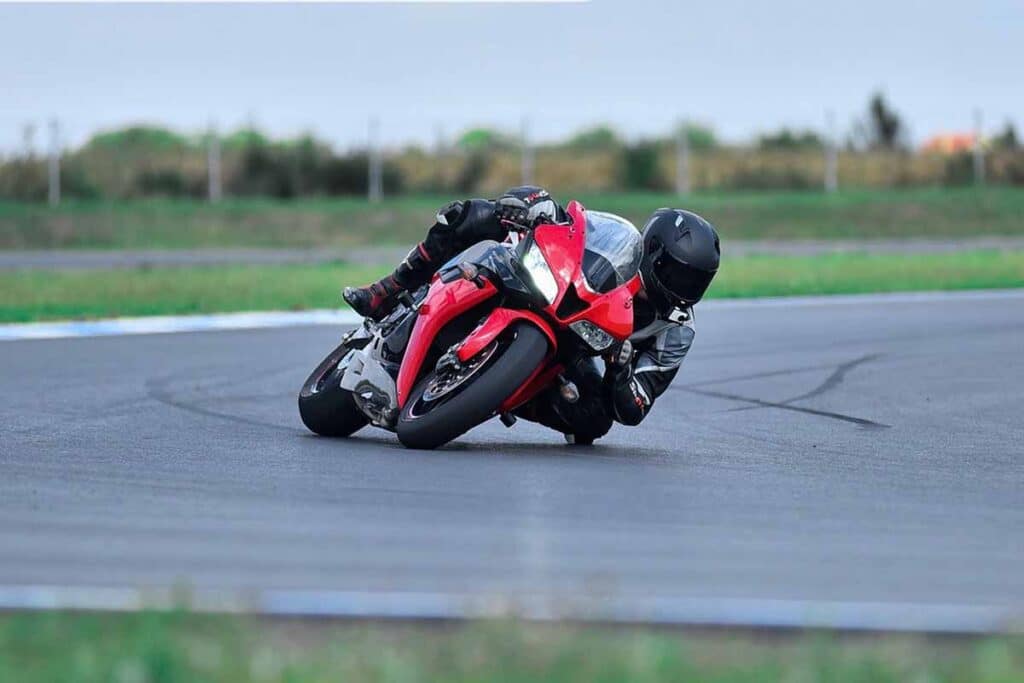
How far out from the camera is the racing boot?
9.40 metres

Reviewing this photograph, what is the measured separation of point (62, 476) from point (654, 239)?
2819mm

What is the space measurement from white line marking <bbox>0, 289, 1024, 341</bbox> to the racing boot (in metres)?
6.74

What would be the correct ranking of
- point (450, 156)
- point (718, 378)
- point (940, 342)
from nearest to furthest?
Result: point (718, 378) → point (940, 342) → point (450, 156)

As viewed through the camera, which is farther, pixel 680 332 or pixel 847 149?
pixel 847 149

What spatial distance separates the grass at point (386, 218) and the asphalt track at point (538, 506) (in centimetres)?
2499

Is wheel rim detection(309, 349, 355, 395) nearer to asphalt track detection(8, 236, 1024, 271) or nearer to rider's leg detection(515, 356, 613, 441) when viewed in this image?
rider's leg detection(515, 356, 613, 441)

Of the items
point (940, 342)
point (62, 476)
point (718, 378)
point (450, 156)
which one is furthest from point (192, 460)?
point (450, 156)

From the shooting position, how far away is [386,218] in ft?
131

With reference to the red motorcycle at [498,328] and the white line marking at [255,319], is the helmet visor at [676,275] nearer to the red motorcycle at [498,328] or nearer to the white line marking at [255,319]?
the red motorcycle at [498,328]

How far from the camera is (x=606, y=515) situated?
707 cm

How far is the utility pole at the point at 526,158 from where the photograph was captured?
148ft

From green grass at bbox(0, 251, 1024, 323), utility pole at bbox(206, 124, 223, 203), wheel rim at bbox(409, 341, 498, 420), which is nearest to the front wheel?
wheel rim at bbox(409, 341, 498, 420)

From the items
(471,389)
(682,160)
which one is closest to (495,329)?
(471,389)

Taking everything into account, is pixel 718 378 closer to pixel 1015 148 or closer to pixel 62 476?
pixel 62 476
